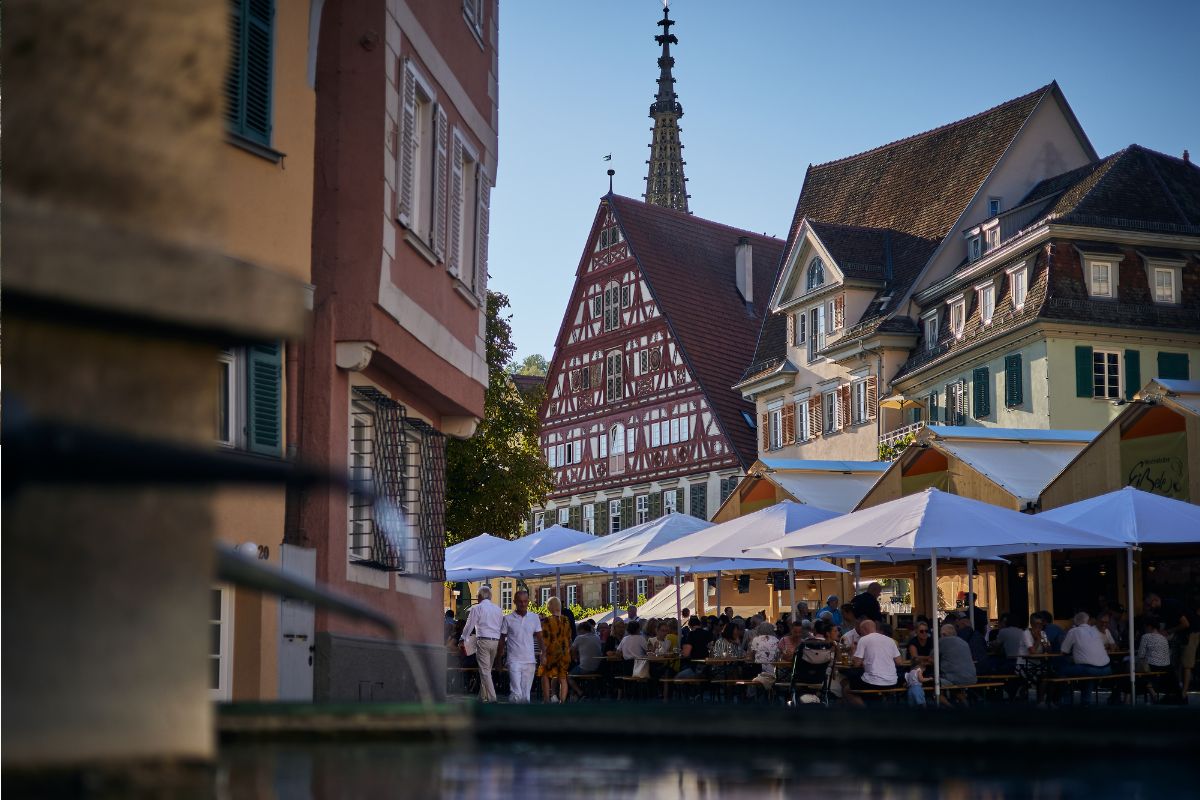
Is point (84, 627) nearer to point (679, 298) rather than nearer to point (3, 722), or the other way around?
point (3, 722)

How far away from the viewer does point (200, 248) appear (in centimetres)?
213

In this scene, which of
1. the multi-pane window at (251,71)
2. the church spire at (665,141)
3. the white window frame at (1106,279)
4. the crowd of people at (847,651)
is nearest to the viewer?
the multi-pane window at (251,71)

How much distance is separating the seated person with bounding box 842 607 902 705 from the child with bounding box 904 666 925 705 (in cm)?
47

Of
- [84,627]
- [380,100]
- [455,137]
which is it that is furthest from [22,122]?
[455,137]

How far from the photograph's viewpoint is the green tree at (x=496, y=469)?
3722cm

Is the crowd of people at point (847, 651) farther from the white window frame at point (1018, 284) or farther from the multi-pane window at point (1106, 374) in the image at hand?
the white window frame at point (1018, 284)

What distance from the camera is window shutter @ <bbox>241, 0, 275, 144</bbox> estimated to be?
13070mm

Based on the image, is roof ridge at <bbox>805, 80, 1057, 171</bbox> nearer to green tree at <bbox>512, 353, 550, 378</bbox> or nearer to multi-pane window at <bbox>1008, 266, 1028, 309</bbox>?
multi-pane window at <bbox>1008, 266, 1028, 309</bbox>

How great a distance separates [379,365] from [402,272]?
90 cm

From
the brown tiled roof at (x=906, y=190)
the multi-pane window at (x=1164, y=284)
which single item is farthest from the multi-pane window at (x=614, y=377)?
the multi-pane window at (x=1164, y=284)

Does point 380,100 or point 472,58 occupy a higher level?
point 472,58

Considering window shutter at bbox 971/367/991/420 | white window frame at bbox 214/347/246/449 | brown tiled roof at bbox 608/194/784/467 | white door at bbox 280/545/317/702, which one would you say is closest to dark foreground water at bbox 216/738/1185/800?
white door at bbox 280/545/317/702

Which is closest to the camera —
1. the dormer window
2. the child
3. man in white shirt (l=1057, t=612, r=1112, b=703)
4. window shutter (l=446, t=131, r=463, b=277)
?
window shutter (l=446, t=131, r=463, b=277)

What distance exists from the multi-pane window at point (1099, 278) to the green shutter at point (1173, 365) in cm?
202
